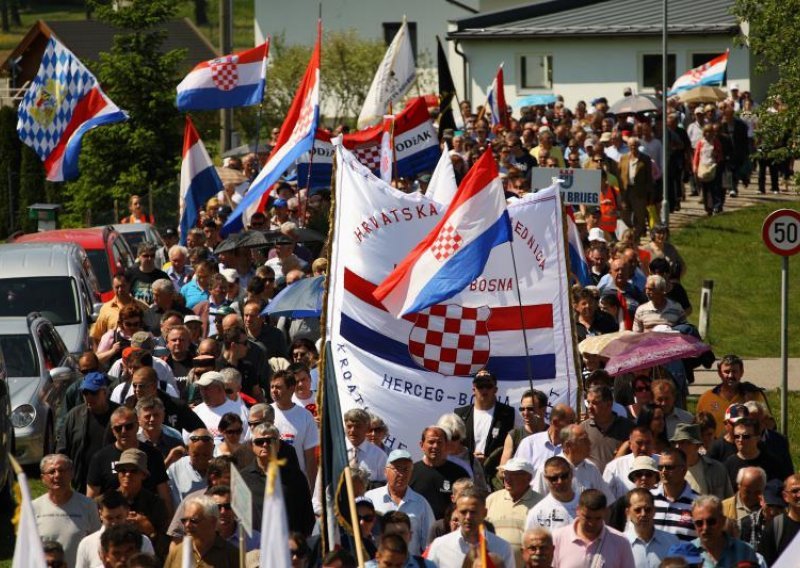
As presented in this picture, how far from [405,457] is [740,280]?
16469 mm

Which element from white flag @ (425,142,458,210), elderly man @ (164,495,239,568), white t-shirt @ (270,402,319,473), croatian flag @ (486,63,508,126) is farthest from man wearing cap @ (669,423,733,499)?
croatian flag @ (486,63,508,126)

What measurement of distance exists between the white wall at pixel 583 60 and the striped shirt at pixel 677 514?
36318mm

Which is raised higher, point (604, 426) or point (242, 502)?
Answer: point (242, 502)

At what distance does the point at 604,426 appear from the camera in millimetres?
12656

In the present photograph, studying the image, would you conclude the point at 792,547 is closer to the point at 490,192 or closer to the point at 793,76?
the point at 490,192

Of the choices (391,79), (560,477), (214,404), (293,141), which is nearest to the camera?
(560,477)

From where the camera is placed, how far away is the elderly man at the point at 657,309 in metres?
16.2

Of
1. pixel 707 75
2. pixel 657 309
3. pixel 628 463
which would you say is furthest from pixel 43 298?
pixel 707 75

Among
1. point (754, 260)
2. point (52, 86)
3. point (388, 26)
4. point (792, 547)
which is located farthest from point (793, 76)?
point (388, 26)

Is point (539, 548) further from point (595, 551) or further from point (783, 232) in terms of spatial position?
point (783, 232)

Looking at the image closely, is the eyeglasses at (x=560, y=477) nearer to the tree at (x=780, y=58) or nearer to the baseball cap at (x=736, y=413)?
the baseball cap at (x=736, y=413)

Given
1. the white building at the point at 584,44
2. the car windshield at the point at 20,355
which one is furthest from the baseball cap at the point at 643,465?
the white building at the point at 584,44

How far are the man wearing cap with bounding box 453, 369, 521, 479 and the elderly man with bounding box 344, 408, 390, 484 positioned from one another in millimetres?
912

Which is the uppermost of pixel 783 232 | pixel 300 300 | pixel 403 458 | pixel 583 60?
pixel 583 60
